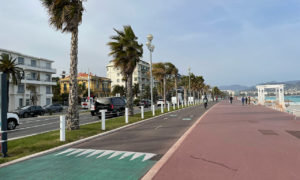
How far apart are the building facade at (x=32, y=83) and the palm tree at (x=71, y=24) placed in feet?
126

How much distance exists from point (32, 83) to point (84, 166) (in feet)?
168

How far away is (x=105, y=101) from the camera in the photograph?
59.9 ft

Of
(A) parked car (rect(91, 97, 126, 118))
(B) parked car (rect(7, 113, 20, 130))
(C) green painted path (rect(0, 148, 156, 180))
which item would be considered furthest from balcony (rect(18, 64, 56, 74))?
(C) green painted path (rect(0, 148, 156, 180))

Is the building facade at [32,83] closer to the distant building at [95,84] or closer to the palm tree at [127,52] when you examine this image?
the distant building at [95,84]

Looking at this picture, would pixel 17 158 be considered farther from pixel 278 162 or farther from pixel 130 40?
pixel 130 40

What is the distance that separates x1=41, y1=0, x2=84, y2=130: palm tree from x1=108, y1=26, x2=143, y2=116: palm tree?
699 cm

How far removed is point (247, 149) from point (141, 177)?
3.59 m

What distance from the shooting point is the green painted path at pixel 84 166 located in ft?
14.4

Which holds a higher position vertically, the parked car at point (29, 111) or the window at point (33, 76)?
the window at point (33, 76)

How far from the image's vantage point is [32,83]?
162 ft

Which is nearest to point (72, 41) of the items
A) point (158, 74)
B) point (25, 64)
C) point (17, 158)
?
point (17, 158)

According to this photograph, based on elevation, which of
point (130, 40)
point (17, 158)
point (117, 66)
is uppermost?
point (130, 40)

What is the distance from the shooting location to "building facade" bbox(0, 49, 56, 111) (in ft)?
150

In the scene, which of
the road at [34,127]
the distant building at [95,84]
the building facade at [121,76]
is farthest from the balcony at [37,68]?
the road at [34,127]
